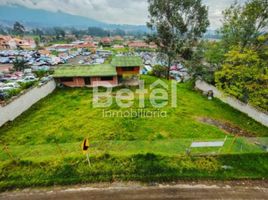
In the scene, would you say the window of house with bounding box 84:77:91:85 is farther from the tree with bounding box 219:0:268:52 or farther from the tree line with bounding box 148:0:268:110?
the tree with bounding box 219:0:268:52

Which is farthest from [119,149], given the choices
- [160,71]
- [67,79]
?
[160,71]

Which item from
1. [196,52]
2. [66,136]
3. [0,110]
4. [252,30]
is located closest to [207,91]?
[196,52]

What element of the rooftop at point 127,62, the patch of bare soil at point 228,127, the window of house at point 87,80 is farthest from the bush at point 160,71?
the patch of bare soil at point 228,127

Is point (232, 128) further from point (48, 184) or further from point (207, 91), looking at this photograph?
point (48, 184)

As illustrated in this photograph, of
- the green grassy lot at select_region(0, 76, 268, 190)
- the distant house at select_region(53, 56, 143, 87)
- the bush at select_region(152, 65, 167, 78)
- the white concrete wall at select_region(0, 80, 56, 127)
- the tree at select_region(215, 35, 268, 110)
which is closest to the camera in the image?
the green grassy lot at select_region(0, 76, 268, 190)

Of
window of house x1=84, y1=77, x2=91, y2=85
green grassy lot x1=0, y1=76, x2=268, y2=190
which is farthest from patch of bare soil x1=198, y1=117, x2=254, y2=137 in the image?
window of house x1=84, y1=77, x2=91, y2=85

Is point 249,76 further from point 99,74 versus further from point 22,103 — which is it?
point 22,103
